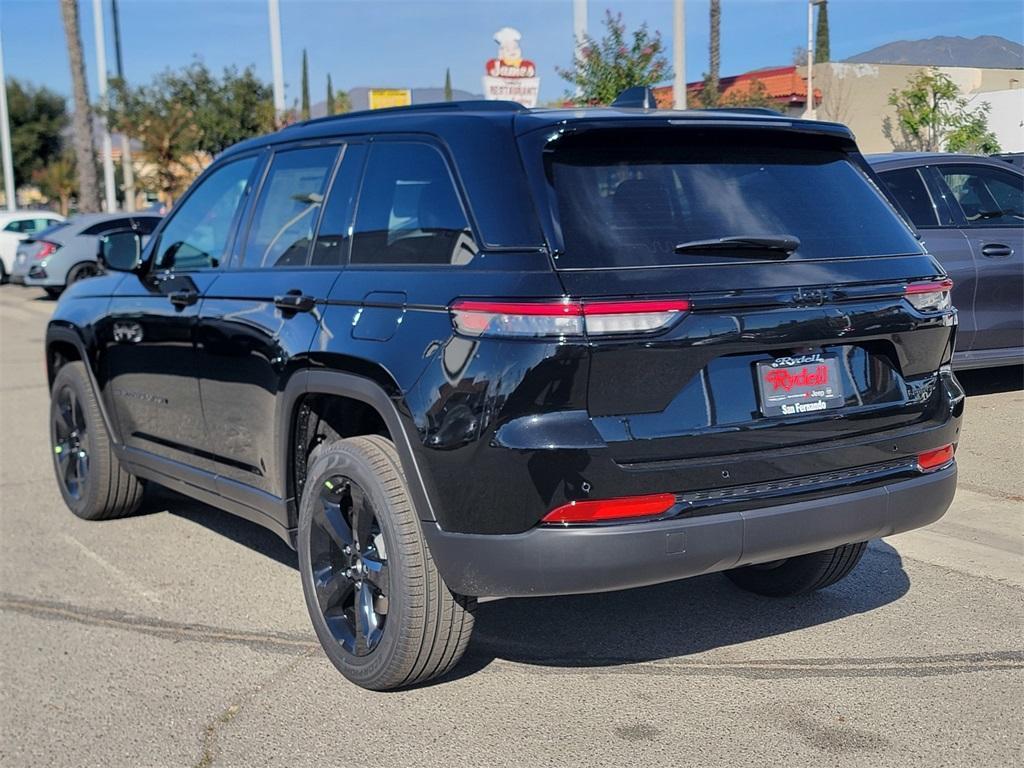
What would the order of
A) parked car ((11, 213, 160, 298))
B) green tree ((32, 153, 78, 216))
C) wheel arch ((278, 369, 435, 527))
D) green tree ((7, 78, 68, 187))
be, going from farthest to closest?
green tree ((7, 78, 68, 187)) < green tree ((32, 153, 78, 216)) < parked car ((11, 213, 160, 298)) < wheel arch ((278, 369, 435, 527))

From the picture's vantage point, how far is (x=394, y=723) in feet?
12.2

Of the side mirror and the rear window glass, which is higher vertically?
the rear window glass

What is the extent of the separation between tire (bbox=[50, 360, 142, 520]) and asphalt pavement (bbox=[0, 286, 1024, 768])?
482 millimetres

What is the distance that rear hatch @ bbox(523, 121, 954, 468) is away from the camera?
330 cm

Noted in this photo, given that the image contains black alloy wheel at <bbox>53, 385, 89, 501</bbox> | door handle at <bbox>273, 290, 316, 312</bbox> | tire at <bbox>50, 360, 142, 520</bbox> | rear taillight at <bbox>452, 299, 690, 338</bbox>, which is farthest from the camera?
black alloy wheel at <bbox>53, 385, 89, 501</bbox>

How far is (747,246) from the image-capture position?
11.6 ft

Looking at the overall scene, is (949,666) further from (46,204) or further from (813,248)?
(46,204)

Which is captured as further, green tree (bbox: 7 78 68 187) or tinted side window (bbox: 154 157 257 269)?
green tree (bbox: 7 78 68 187)

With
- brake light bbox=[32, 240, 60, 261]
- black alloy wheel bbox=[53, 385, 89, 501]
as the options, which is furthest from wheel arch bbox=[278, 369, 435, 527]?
brake light bbox=[32, 240, 60, 261]

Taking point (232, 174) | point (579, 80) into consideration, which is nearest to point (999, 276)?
point (232, 174)

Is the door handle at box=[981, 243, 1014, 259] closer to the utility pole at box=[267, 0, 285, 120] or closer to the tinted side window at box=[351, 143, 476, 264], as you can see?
the tinted side window at box=[351, 143, 476, 264]

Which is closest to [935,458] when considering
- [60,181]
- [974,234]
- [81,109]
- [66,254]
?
[974,234]

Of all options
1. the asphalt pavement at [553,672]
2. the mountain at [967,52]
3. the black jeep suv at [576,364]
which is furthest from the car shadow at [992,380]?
the black jeep suv at [576,364]

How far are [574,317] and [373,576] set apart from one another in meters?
1.20
